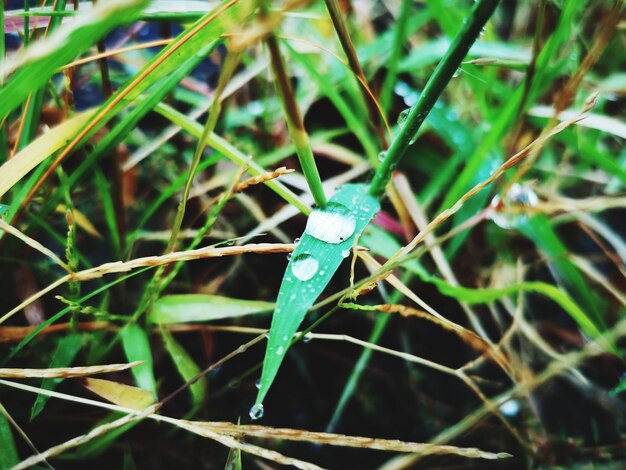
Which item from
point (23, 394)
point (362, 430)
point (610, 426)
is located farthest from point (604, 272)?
point (23, 394)

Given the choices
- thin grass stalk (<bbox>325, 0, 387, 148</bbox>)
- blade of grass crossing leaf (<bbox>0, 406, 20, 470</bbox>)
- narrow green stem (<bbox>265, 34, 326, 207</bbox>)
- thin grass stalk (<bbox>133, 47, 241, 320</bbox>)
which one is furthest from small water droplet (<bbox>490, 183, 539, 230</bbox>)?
blade of grass crossing leaf (<bbox>0, 406, 20, 470</bbox>)

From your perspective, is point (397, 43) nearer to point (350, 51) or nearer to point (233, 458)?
point (350, 51)

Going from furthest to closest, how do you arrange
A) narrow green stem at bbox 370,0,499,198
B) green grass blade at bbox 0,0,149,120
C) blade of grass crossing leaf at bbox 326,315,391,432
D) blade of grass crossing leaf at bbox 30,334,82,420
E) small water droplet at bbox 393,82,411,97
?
small water droplet at bbox 393,82,411,97
blade of grass crossing leaf at bbox 326,315,391,432
blade of grass crossing leaf at bbox 30,334,82,420
narrow green stem at bbox 370,0,499,198
green grass blade at bbox 0,0,149,120

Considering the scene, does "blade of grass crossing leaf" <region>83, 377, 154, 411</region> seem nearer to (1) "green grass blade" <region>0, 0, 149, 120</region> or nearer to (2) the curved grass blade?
(2) the curved grass blade

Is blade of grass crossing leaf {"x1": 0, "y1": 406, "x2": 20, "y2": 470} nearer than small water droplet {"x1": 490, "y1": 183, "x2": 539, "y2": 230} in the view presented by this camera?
Yes

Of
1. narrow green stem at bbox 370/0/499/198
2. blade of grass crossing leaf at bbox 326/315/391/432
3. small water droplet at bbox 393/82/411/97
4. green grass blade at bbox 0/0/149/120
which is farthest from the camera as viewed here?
small water droplet at bbox 393/82/411/97

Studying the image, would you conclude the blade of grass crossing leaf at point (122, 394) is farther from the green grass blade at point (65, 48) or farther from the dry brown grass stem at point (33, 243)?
the green grass blade at point (65, 48)

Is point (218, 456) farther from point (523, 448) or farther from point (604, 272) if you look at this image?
point (604, 272)

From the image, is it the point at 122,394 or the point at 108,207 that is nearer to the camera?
the point at 122,394

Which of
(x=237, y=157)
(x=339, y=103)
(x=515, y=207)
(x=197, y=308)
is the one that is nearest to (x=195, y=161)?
(x=237, y=157)
